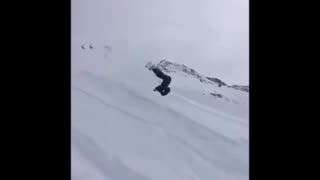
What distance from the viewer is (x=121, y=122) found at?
64.2 inches

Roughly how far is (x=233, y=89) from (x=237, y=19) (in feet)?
0.94

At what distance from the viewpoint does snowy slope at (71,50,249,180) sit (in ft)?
5.31

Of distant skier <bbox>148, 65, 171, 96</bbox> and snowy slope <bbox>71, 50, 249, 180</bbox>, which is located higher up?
distant skier <bbox>148, 65, 171, 96</bbox>

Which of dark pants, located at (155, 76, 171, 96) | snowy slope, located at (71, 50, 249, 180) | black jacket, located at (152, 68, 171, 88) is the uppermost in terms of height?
black jacket, located at (152, 68, 171, 88)

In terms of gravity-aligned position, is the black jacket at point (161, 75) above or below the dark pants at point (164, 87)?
above

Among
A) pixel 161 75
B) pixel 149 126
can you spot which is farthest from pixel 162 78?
pixel 149 126

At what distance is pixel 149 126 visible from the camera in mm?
1637

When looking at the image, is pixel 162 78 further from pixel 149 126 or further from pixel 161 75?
pixel 149 126

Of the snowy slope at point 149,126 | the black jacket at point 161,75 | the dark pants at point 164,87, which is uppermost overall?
the black jacket at point 161,75

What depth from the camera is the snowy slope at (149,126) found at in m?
1.62

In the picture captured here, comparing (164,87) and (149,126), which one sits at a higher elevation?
(164,87)

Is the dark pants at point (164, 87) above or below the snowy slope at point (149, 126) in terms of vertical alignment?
above
